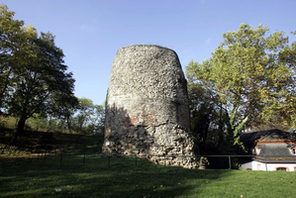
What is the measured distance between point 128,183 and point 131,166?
3843 mm

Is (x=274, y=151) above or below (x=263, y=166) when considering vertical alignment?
above

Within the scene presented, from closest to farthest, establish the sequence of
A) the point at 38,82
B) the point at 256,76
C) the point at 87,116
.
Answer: the point at 256,76 < the point at 38,82 < the point at 87,116

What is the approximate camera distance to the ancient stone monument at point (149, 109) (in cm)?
1236

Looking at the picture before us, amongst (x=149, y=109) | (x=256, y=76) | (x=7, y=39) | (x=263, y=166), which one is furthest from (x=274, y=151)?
(x=7, y=39)

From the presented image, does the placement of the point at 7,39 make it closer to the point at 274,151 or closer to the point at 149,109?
the point at 149,109

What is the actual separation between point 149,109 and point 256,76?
31.9 feet

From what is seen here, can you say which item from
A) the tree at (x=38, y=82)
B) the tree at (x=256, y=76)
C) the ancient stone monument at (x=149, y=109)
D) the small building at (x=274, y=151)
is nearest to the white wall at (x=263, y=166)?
the small building at (x=274, y=151)

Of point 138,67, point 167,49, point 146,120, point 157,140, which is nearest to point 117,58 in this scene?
point 138,67

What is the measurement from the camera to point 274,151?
17906 millimetres

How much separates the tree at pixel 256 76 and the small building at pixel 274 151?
2.45 m

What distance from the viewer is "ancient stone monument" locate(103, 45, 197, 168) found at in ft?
40.5

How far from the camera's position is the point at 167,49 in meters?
14.9

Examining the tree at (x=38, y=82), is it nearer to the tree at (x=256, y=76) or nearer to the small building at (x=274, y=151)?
the tree at (x=256, y=76)

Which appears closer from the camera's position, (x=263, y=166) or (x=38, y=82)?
(x=263, y=166)
